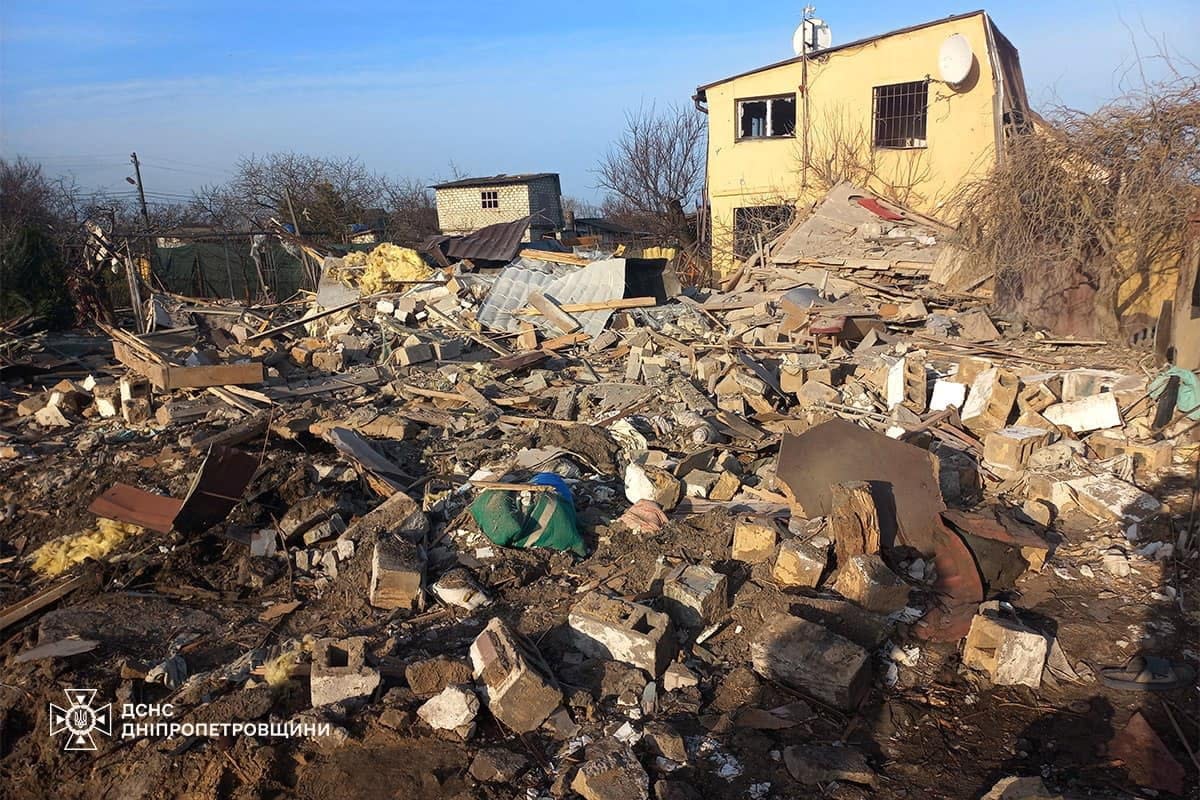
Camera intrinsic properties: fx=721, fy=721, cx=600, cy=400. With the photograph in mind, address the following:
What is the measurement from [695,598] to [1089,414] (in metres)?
4.59

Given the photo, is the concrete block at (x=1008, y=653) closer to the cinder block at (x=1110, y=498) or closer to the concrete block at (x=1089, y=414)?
the cinder block at (x=1110, y=498)

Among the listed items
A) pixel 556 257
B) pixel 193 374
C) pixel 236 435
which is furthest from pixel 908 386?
pixel 556 257

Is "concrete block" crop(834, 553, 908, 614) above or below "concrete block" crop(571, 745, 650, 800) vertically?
above

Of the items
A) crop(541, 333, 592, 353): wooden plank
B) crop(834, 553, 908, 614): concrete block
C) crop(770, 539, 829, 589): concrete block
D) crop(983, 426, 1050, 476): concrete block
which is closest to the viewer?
crop(834, 553, 908, 614): concrete block

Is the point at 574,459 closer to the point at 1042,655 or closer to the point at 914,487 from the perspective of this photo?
the point at 914,487

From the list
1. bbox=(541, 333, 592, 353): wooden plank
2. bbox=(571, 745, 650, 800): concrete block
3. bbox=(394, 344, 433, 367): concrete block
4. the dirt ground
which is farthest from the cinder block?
bbox=(394, 344, 433, 367): concrete block

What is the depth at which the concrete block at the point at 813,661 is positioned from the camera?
12.3 ft

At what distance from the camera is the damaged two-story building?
15.5m

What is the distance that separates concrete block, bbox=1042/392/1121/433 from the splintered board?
9167mm

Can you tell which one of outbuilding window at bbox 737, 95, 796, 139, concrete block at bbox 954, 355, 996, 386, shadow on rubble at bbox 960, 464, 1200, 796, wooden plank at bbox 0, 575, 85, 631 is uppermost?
outbuilding window at bbox 737, 95, 796, 139

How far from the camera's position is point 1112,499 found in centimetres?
556

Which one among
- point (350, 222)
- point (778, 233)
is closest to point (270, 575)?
point (778, 233)

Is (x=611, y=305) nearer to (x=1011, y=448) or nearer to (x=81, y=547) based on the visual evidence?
(x=1011, y=448)

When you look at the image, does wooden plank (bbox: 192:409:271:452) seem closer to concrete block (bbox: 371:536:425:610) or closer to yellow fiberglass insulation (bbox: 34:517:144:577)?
yellow fiberglass insulation (bbox: 34:517:144:577)
